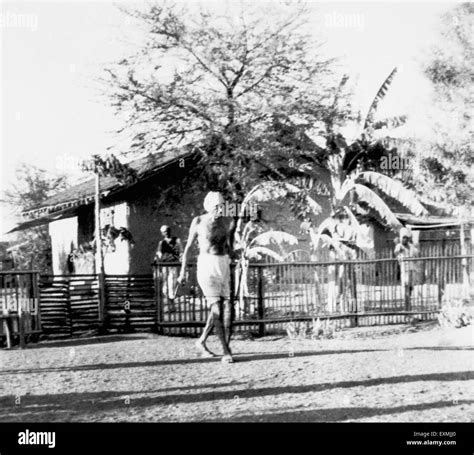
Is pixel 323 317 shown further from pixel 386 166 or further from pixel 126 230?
pixel 126 230

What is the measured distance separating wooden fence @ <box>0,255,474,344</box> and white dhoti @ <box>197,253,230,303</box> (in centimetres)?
254

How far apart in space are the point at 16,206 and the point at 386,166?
90.7 feet

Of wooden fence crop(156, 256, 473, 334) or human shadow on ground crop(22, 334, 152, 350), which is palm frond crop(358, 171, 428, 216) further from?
human shadow on ground crop(22, 334, 152, 350)

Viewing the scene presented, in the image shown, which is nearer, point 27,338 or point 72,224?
point 27,338

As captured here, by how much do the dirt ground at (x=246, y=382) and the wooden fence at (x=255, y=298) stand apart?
1220 millimetres

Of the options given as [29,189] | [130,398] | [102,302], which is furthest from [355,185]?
[29,189]

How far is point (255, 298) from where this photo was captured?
10.3 meters

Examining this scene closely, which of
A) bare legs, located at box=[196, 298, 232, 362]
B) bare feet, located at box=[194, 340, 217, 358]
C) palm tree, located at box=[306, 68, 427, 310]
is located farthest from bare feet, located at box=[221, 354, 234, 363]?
palm tree, located at box=[306, 68, 427, 310]

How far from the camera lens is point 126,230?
50.1 feet

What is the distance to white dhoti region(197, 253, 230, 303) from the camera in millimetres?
7238

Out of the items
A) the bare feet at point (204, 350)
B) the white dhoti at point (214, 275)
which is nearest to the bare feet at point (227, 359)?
the bare feet at point (204, 350)

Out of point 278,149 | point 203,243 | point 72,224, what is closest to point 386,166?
point 278,149

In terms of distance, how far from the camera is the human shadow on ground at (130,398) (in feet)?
18.0

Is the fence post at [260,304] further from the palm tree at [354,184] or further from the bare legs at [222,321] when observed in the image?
the bare legs at [222,321]
